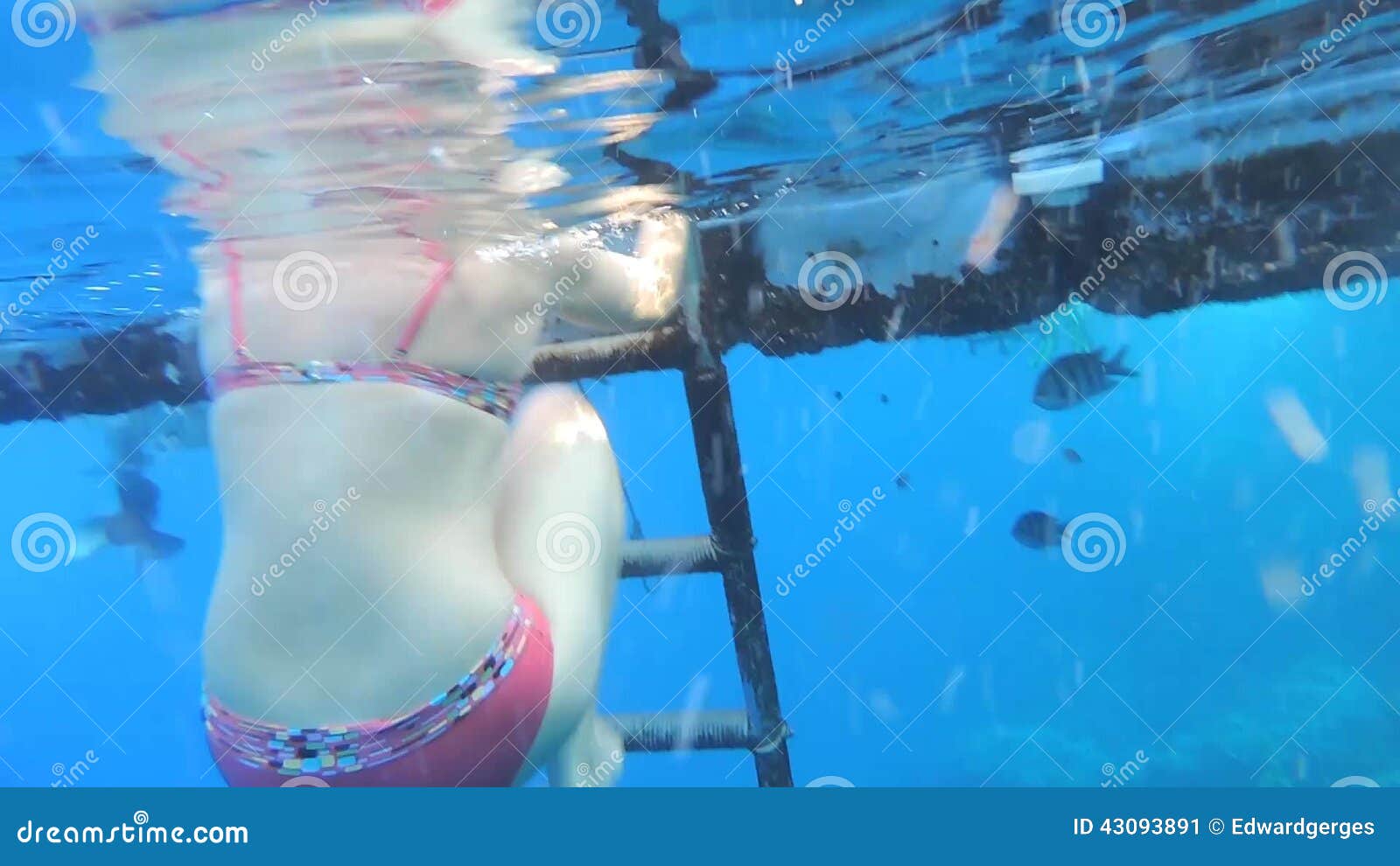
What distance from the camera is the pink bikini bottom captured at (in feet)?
10.5

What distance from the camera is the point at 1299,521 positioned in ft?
134

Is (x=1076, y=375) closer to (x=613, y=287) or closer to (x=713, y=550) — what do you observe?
(x=713, y=550)

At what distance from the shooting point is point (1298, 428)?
3162 centimetres

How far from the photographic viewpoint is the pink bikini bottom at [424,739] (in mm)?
3211

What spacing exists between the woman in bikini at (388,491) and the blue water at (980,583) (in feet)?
54.3

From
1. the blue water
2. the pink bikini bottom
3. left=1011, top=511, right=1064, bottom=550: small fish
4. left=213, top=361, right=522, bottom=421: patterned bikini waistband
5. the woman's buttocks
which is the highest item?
left=213, top=361, right=522, bottom=421: patterned bikini waistband

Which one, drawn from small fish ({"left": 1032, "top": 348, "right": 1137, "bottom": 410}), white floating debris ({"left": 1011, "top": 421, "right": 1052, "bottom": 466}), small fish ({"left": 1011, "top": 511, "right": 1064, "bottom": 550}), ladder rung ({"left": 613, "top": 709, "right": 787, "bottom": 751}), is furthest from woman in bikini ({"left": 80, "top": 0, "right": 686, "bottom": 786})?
white floating debris ({"left": 1011, "top": 421, "right": 1052, "bottom": 466})

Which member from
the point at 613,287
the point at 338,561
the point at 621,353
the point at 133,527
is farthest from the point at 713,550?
the point at 133,527

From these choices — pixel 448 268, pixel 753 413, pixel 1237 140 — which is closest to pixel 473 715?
pixel 448 268

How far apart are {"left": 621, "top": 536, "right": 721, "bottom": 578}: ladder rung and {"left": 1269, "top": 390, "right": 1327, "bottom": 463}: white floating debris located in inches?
1034

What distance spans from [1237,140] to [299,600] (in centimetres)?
691

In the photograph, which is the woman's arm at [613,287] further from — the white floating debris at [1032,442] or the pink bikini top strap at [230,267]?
the white floating debris at [1032,442]

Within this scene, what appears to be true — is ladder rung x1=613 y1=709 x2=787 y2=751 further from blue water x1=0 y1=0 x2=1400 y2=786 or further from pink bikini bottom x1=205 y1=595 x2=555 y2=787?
blue water x1=0 y1=0 x2=1400 y2=786

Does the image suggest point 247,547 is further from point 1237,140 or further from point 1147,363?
point 1147,363
